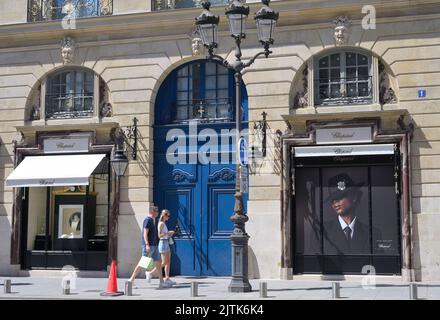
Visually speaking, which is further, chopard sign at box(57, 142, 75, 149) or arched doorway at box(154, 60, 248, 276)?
chopard sign at box(57, 142, 75, 149)

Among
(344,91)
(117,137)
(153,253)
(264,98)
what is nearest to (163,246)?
(153,253)

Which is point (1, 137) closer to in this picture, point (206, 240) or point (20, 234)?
point (20, 234)

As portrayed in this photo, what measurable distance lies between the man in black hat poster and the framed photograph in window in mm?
7189

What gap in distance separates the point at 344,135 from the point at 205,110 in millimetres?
4095

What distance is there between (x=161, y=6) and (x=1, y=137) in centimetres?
625

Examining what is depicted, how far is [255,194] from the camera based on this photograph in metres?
18.6

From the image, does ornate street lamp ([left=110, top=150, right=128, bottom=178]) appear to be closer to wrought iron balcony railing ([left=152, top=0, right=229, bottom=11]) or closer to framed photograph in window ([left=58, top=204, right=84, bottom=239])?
framed photograph in window ([left=58, top=204, right=84, bottom=239])

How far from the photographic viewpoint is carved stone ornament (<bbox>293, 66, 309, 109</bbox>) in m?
18.8

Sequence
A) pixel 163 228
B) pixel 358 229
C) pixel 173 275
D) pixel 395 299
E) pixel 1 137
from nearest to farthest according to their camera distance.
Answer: pixel 395 299 → pixel 163 228 → pixel 358 229 → pixel 173 275 → pixel 1 137

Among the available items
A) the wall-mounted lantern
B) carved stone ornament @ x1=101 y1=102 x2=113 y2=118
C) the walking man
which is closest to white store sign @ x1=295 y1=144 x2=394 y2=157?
the wall-mounted lantern

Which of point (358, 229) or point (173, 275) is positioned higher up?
point (358, 229)

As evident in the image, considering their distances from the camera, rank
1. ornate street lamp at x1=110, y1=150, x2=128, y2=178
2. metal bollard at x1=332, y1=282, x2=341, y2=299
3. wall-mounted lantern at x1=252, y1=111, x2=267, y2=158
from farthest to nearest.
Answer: wall-mounted lantern at x1=252, y1=111, x2=267, y2=158
ornate street lamp at x1=110, y1=150, x2=128, y2=178
metal bollard at x1=332, y1=282, x2=341, y2=299

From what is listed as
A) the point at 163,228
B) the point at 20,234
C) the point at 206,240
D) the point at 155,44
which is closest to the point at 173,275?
the point at 206,240
